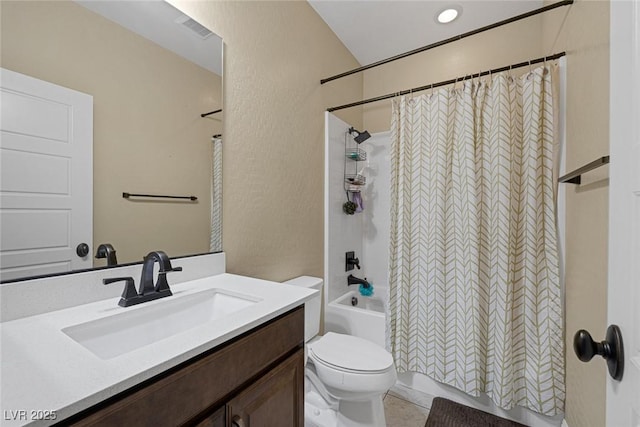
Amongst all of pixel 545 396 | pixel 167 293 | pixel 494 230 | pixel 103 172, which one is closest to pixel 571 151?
pixel 494 230

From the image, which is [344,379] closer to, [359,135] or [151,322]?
[151,322]

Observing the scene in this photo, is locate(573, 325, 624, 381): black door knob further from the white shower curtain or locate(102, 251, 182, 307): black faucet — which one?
the white shower curtain

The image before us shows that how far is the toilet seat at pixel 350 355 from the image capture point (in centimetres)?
129

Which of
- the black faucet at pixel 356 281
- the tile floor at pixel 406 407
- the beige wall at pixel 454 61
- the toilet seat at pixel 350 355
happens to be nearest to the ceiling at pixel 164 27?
the toilet seat at pixel 350 355

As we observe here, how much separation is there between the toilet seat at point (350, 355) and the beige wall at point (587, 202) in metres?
0.80

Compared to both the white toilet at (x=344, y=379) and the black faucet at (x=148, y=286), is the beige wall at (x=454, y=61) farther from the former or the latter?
the black faucet at (x=148, y=286)

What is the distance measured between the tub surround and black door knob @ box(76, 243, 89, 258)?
66 mm

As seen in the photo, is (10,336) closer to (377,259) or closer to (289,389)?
(289,389)

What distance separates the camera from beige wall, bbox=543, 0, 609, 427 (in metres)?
0.96

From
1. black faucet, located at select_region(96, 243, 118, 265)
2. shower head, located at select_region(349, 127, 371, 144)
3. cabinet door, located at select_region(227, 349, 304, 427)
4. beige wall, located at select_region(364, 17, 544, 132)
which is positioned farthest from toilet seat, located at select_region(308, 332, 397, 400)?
beige wall, located at select_region(364, 17, 544, 132)

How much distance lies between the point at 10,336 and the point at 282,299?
67 cm

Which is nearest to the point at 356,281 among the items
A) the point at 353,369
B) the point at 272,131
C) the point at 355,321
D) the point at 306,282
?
the point at 355,321

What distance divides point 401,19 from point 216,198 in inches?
77.4

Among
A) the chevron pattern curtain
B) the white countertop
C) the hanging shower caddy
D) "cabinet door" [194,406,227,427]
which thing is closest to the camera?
the white countertop
